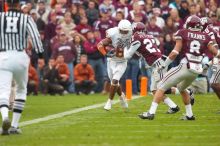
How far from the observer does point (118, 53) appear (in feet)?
47.0

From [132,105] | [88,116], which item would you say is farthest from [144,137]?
[132,105]

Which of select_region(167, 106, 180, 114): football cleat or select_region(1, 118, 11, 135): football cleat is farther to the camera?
select_region(167, 106, 180, 114): football cleat

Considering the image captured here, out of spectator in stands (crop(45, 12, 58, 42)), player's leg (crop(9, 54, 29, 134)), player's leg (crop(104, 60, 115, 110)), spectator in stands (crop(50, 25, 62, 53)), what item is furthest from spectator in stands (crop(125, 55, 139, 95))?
player's leg (crop(9, 54, 29, 134))

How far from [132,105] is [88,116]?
2696mm

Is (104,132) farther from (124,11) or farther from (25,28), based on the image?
(124,11)

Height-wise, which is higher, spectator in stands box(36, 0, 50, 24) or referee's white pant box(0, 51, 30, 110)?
referee's white pant box(0, 51, 30, 110)

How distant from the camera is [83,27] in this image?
2148 cm

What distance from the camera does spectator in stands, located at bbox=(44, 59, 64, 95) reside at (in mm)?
20719

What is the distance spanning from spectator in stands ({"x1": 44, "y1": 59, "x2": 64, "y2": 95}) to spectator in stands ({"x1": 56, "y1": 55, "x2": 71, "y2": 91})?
109mm

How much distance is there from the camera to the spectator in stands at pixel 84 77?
20859 millimetres

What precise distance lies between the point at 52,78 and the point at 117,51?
21.9ft

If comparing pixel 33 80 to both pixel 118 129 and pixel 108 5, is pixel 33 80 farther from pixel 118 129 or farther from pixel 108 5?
pixel 118 129

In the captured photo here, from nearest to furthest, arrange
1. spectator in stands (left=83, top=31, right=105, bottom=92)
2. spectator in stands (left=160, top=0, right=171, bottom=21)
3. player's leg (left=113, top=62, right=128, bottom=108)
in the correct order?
player's leg (left=113, top=62, right=128, bottom=108) < spectator in stands (left=83, top=31, right=105, bottom=92) < spectator in stands (left=160, top=0, right=171, bottom=21)

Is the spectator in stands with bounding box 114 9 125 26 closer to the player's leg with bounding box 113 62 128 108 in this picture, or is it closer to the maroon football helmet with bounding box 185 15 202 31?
the player's leg with bounding box 113 62 128 108
